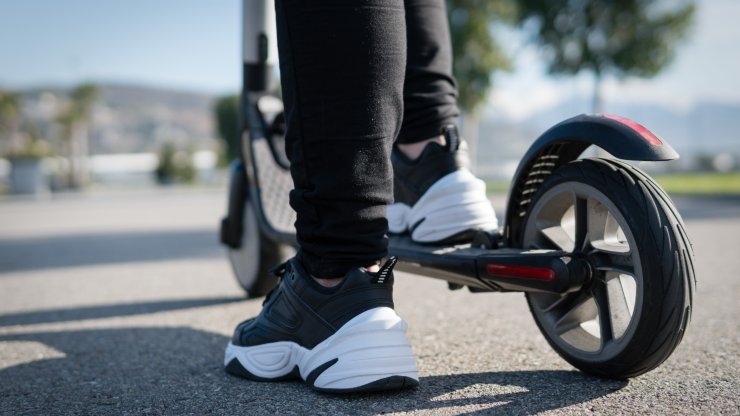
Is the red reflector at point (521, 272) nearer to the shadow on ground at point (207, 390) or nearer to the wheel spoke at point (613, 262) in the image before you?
the wheel spoke at point (613, 262)

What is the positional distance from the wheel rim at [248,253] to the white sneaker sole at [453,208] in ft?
3.22

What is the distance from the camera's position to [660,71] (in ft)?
59.0

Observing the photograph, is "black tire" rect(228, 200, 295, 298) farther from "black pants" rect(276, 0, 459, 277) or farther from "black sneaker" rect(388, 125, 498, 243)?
"black pants" rect(276, 0, 459, 277)

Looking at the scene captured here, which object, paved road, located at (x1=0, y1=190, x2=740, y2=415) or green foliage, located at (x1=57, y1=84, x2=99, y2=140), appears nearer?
paved road, located at (x1=0, y1=190, x2=740, y2=415)

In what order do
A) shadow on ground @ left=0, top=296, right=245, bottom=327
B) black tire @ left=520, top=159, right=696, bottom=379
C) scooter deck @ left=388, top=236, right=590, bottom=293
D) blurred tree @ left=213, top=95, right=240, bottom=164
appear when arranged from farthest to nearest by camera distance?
blurred tree @ left=213, top=95, right=240, bottom=164, shadow on ground @ left=0, top=296, right=245, bottom=327, scooter deck @ left=388, top=236, right=590, bottom=293, black tire @ left=520, top=159, right=696, bottom=379

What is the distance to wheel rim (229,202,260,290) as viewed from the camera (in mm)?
2447

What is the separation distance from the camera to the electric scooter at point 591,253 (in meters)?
1.15

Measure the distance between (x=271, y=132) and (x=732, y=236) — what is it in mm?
3573

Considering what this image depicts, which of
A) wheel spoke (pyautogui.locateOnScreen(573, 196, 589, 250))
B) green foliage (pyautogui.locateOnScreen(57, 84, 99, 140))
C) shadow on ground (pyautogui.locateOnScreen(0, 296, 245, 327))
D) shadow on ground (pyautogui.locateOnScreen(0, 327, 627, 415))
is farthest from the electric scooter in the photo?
green foliage (pyautogui.locateOnScreen(57, 84, 99, 140))

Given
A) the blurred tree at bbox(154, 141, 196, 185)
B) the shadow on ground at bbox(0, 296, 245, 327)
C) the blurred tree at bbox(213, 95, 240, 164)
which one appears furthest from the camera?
the blurred tree at bbox(213, 95, 240, 164)

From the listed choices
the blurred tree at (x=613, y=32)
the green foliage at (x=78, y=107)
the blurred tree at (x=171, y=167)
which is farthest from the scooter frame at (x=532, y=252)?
the green foliage at (x=78, y=107)

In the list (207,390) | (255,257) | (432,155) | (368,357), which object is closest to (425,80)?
(432,155)

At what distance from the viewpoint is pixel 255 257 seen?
8.00ft

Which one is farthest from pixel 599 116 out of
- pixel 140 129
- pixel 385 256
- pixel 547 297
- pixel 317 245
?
pixel 140 129
